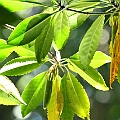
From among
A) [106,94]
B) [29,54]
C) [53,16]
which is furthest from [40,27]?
[106,94]

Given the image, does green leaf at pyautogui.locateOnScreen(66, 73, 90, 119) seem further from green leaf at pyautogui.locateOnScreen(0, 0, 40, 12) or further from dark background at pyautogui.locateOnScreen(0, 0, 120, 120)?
dark background at pyautogui.locateOnScreen(0, 0, 120, 120)

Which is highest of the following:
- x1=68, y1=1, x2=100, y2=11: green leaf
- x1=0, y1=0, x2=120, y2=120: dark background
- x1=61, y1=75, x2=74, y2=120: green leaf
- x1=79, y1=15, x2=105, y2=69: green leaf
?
x1=68, y1=1, x2=100, y2=11: green leaf

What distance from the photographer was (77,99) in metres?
0.58

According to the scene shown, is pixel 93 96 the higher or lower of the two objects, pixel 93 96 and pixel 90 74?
the lower

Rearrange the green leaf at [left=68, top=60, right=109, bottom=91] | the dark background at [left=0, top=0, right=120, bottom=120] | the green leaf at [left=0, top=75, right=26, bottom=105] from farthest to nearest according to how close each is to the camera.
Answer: the dark background at [left=0, top=0, right=120, bottom=120], the green leaf at [left=68, top=60, right=109, bottom=91], the green leaf at [left=0, top=75, right=26, bottom=105]

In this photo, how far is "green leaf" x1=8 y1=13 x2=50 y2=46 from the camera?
50 centimetres

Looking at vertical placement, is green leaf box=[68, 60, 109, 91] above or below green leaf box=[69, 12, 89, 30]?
below

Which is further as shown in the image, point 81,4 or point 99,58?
point 99,58

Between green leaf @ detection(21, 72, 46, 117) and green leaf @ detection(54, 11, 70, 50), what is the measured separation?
10 centimetres

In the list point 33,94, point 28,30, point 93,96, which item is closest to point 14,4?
point 28,30

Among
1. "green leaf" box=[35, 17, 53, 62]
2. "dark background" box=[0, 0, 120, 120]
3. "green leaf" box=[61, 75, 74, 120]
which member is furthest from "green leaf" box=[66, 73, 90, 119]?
"dark background" box=[0, 0, 120, 120]

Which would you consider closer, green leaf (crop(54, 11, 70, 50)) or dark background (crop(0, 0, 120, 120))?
green leaf (crop(54, 11, 70, 50))

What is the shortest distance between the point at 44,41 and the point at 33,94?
0.12 metres

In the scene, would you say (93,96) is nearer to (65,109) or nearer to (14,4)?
(65,109)
